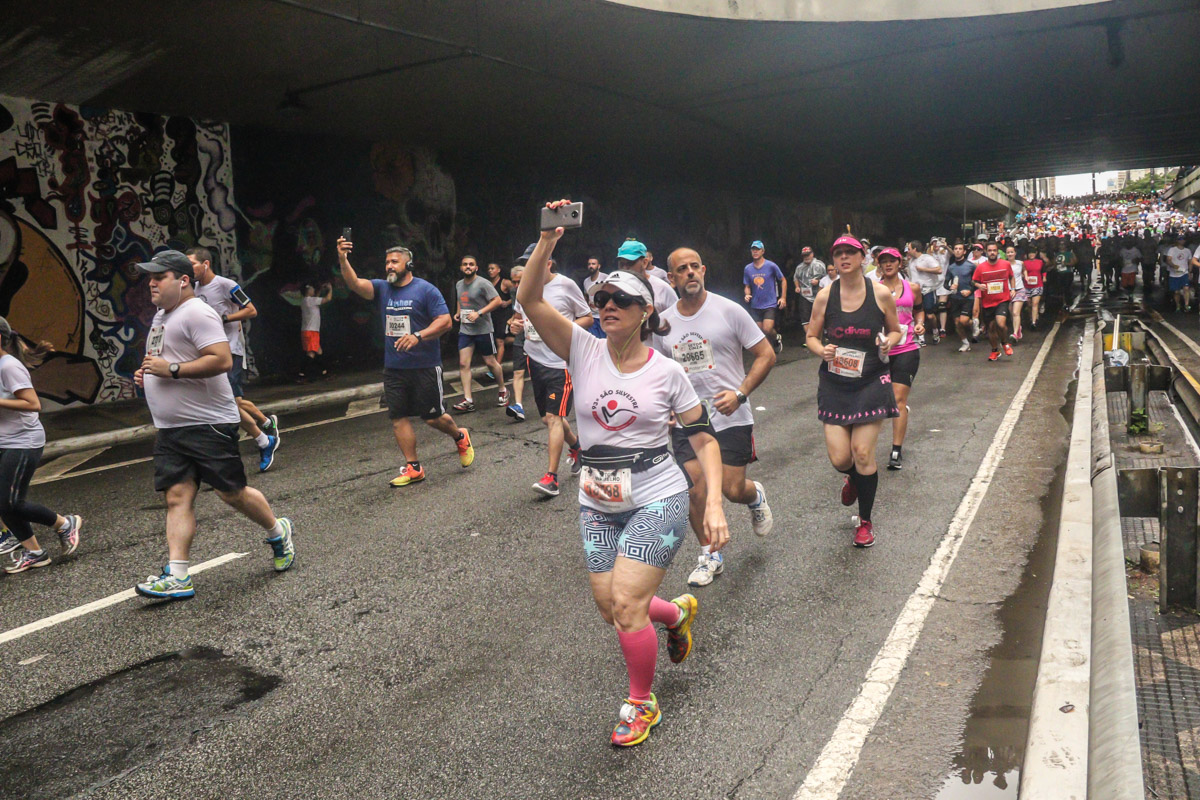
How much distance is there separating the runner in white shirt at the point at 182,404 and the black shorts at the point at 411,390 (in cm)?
233

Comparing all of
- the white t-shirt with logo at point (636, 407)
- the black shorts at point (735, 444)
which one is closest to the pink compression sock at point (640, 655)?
the white t-shirt with logo at point (636, 407)

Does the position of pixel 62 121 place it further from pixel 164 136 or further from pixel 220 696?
pixel 220 696

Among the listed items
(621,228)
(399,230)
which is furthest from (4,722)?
(621,228)

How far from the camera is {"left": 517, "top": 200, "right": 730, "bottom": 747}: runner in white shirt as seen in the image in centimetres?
330

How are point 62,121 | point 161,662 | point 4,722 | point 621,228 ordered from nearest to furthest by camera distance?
1. point 4,722
2. point 161,662
3. point 62,121
4. point 621,228

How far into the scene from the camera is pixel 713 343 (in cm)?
502

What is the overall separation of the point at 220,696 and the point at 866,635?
9.98 ft

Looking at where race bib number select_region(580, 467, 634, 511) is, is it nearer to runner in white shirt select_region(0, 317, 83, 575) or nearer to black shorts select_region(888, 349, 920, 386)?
runner in white shirt select_region(0, 317, 83, 575)

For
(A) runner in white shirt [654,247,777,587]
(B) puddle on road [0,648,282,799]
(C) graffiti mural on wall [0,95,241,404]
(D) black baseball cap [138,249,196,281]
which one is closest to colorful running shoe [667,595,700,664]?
(A) runner in white shirt [654,247,777,587]

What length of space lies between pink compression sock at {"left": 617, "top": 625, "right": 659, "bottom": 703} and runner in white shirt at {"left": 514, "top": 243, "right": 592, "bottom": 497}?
3715 millimetres

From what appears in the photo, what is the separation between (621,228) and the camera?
24.3 m

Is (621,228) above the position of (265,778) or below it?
above

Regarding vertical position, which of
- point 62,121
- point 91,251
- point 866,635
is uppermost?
point 62,121

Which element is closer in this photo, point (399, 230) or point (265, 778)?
point (265, 778)
